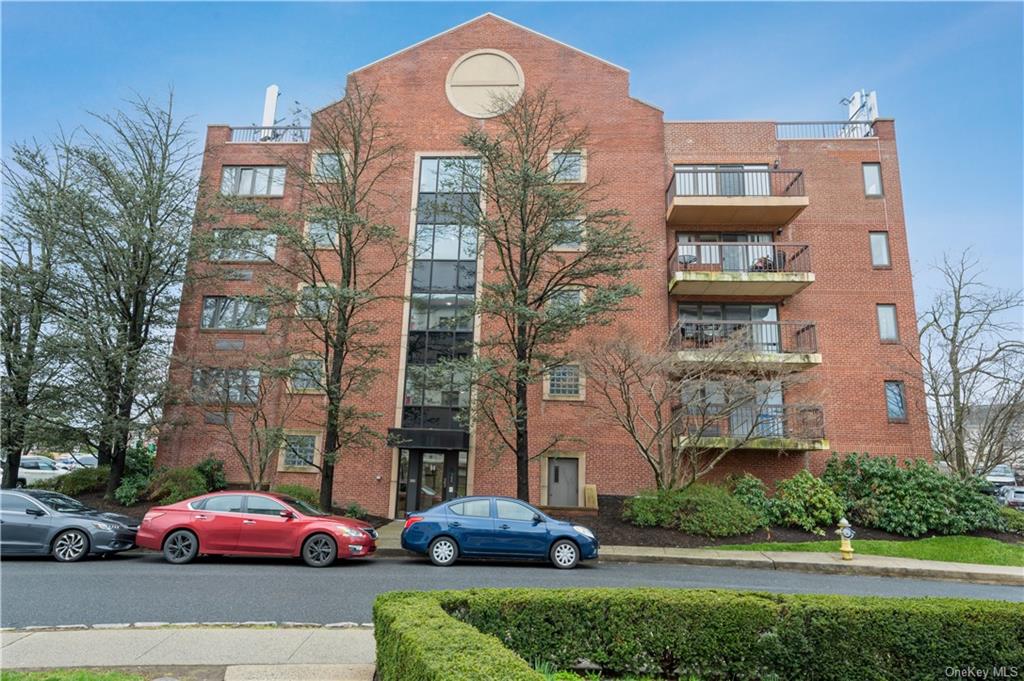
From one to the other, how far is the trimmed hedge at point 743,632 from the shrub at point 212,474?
1515cm

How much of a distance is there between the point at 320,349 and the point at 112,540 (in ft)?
28.4

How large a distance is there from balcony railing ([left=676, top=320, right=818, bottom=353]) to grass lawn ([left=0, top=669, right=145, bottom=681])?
50.8ft

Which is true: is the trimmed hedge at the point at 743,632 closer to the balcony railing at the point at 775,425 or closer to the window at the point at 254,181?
the balcony railing at the point at 775,425

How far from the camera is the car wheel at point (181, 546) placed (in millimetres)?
11203

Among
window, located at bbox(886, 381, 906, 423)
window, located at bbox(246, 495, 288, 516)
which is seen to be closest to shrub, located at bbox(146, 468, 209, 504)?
window, located at bbox(246, 495, 288, 516)

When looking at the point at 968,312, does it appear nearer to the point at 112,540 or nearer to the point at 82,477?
the point at 112,540

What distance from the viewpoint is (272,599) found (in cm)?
831

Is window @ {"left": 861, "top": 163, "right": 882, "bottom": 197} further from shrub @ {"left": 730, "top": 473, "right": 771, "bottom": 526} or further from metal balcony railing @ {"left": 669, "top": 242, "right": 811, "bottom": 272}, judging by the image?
shrub @ {"left": 730, "top": 473, "right": 771, "bottom": 526}

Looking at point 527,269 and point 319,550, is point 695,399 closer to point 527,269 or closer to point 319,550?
point 527,269

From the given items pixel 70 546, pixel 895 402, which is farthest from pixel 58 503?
pixel 895 402

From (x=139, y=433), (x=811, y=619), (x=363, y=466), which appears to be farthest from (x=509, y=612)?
(x=139, y=433)

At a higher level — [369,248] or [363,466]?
[369,248]

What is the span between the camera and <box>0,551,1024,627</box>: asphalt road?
7.52 metres

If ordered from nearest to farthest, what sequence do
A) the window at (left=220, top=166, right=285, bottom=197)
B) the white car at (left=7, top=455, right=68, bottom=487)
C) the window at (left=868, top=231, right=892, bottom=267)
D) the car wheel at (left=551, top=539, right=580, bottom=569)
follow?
the car wheel at (left=551, top=539, right=580, bottom=569)
the window at (left=868, top=231, right=892, bottom=267)
the window at (left=220, top=166, right=285, bottom=197)
the white car at (left=7, top=455, right=68, bottom=487)
